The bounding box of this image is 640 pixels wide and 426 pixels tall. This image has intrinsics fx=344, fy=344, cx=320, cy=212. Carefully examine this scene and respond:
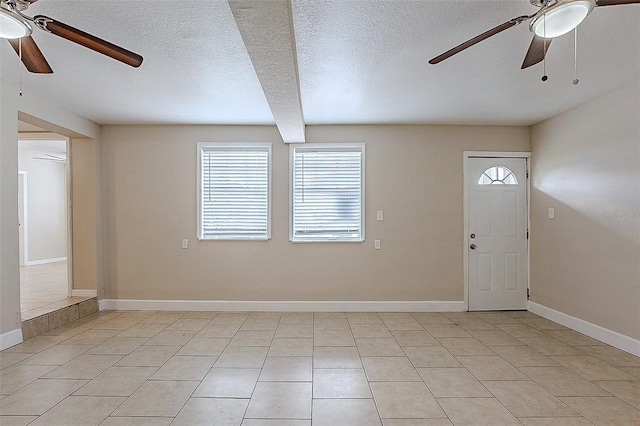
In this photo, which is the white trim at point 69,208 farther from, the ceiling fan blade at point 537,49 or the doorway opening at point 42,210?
the ceiling fan blade at point 537,49

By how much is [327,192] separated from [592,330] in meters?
3.39

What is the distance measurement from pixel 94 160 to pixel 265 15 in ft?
13.0

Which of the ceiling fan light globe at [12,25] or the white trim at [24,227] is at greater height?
the ceiling fan light globe at [12,25]

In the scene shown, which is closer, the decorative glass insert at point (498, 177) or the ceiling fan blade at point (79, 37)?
the ceiling fan blade at point (79, 37)

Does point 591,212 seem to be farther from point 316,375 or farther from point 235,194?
point 235,194

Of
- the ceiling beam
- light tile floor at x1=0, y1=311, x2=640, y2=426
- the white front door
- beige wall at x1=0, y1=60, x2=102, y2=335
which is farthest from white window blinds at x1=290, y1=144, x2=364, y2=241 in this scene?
beige wall at x1=0, y1=60, x2=102, y2=335

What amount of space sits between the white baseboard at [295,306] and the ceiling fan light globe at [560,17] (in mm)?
3565

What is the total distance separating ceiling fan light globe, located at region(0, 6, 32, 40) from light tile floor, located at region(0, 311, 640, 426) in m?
2.33

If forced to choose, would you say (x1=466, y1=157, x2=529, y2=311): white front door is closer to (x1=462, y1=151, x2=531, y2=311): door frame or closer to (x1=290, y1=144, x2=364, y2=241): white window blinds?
(x1=462, y1=151, x2=531, y2=311): door frame

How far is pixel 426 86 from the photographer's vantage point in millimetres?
3371

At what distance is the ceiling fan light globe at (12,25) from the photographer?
71.2 inches

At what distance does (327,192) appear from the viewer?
15.6ft

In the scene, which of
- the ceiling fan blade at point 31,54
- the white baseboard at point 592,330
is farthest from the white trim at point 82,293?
the white baseboard at point 592,330

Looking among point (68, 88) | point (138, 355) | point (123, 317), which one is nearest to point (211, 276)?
point (123, 317)
